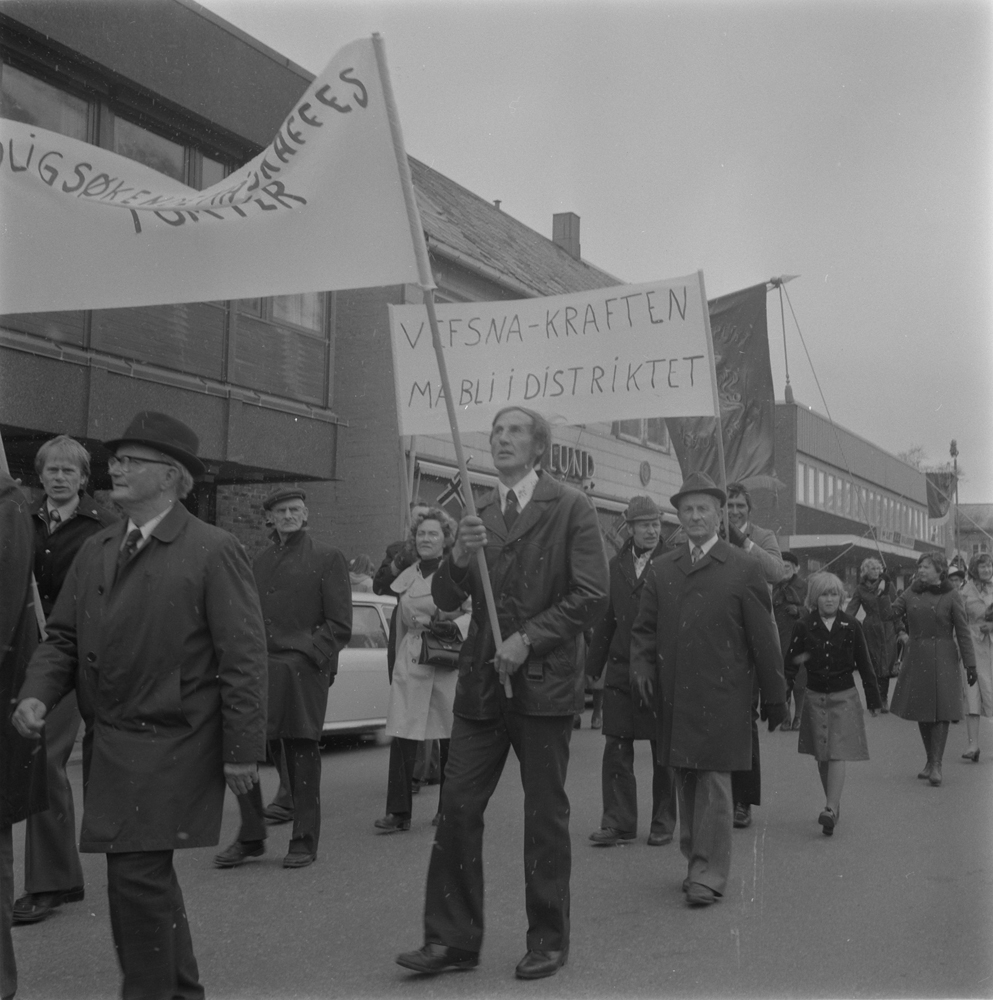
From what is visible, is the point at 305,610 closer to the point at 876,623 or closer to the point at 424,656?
the point at 424,656

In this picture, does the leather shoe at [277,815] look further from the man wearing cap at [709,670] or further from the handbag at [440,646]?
the man wearing cap at [709,670]

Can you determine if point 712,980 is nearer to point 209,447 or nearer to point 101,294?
point 101,294

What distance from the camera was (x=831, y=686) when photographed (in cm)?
824

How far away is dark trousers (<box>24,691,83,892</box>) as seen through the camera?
18.0 feet

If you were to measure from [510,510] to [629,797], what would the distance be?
9.48ft

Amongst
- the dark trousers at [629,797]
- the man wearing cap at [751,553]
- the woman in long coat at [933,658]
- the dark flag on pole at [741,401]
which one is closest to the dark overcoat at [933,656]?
the woman in long coat at [933,658]

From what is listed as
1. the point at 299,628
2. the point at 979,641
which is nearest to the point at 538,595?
the point at 299,628

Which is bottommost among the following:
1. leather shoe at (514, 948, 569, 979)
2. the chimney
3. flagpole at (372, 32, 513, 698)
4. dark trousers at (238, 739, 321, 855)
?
leather shoe at (514, 948, 569, 979)

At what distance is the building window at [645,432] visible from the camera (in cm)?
2780

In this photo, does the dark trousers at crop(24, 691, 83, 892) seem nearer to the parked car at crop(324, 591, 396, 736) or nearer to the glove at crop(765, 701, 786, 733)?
the glove at crop(765, 701, 786, 733)

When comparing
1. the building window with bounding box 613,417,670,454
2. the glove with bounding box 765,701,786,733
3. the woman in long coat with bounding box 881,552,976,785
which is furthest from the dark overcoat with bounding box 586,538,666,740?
the building window with bounding box 613,417,670,454

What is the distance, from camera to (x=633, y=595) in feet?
25.4

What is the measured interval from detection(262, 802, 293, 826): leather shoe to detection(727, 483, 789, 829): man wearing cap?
262 cm

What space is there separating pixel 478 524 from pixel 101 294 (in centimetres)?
200
